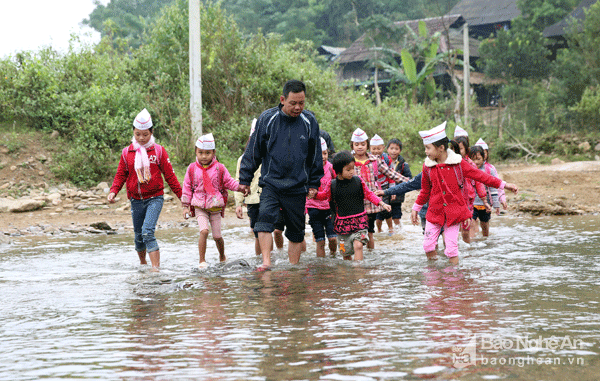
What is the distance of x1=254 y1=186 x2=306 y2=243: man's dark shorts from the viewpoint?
639 cm

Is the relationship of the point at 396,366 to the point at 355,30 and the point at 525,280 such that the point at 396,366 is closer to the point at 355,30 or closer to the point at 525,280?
the point at 525,280

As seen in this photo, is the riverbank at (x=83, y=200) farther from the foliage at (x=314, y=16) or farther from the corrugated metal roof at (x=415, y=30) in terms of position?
the foliage at (x=314, y=16)

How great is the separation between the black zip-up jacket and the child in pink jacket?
842 millimetres

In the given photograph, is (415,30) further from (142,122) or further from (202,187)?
(142,122)

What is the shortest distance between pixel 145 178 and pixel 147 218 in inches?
17.1

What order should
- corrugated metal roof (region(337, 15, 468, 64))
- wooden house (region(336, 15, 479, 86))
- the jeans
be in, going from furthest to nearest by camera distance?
corrugated metal roof (region(337, 15, 468, 64)), wooden house (region(336, 15, 479, 86)), the jeans

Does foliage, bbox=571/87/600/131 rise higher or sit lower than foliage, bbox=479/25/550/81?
lower

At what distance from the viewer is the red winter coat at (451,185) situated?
6418 millimetres

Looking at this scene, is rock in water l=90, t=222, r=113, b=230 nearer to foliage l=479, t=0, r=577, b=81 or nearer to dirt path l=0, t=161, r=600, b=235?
dirt path l=0, t=161, r=600, b=235

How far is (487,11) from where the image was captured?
44.4 m

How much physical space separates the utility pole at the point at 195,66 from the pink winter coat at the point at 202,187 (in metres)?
8.71

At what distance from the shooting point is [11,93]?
52.6 feet

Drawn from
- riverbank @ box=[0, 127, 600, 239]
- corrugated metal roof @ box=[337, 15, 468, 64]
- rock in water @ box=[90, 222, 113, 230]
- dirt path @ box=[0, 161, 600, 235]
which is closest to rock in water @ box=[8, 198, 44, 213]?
riverbank @ box=[0, 127, 600, 239]

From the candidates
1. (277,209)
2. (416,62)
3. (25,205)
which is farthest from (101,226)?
(416,62)
